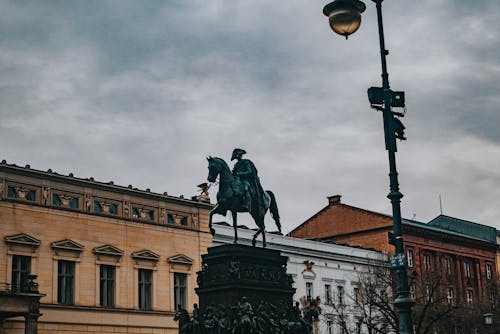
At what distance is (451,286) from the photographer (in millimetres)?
79000

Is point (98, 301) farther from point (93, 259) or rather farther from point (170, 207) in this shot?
point (170, 207)

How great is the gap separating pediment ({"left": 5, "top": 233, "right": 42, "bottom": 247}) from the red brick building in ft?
117

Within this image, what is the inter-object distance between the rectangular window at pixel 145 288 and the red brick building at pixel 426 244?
26654 millimetres

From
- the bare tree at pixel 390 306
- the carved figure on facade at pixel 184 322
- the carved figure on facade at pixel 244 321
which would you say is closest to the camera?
the carved figure on facade at pixel 244 321

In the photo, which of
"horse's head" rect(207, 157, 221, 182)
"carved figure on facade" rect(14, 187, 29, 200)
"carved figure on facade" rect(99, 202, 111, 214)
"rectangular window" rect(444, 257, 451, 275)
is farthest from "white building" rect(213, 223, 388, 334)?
"horse's head" rect(207, 157, 221, 182)

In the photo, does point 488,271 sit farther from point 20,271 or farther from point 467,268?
point 20,271

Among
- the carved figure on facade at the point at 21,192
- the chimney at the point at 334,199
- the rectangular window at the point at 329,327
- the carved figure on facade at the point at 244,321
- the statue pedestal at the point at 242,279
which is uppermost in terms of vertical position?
the chimney at the point at 334,199

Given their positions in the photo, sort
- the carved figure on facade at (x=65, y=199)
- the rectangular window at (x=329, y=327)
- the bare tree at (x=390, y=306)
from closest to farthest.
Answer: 1. the carved figure on facade at (x=65, y=199)
2. the bare tree at (x=390, y=306)
3. the rectangular window at (x=329, y=327)

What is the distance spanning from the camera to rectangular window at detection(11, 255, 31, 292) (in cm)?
4900

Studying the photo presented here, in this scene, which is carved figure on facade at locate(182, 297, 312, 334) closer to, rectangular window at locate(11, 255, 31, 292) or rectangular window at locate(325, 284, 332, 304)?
rectangular window at locate(11, 255, 31, 292)

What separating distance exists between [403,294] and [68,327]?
3784 cm

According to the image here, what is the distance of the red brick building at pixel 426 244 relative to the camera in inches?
3184

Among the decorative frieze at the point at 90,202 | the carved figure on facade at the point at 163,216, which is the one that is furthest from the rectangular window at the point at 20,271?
the carved figure on facade at the point at 163,216

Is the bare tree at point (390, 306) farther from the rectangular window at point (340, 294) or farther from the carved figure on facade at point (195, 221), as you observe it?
the carved figure on facade at point (195, 221)
